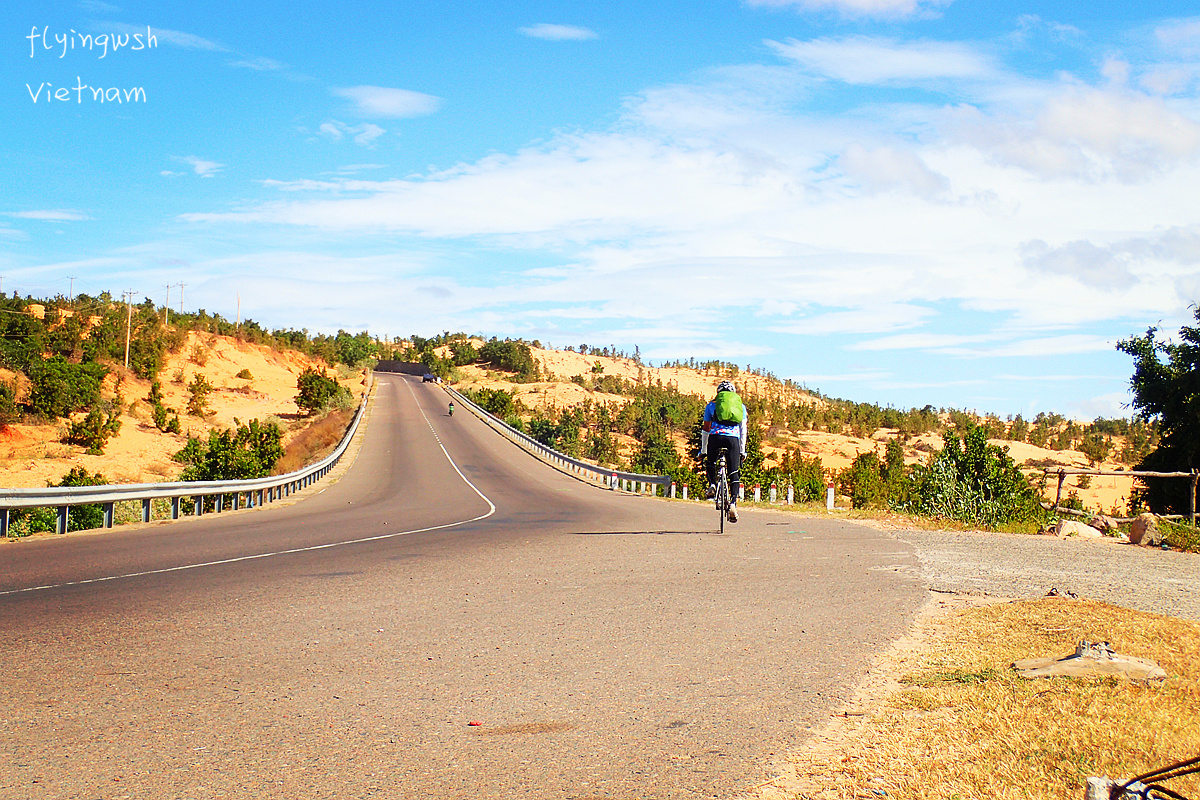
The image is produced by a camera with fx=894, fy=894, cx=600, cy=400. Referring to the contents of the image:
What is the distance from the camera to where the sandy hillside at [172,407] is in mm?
38906

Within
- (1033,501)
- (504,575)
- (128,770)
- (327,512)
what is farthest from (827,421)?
(128,770)

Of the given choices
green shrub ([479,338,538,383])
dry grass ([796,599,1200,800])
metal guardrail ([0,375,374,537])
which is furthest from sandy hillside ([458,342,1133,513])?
dry grass ([796,599,1200,800])

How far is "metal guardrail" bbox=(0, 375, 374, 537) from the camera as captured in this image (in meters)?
13.8

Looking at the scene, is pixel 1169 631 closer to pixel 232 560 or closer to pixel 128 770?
pixel 128 770

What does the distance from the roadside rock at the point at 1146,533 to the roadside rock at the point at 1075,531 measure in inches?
40.7

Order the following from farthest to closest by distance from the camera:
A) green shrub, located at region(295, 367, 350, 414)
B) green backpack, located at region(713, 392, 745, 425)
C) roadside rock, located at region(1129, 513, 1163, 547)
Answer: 1. green shrub, located at region(295, 367, 350, 414)
2. roadside rock, located at region(1129, 513, 1163, 547)
3. green backpack, located at region(713, 392, 745, 425)

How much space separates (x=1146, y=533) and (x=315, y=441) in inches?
1819

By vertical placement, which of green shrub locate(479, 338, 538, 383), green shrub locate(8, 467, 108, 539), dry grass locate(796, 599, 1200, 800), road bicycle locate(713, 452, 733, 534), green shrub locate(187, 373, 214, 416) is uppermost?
green shrub locate(479, 338, 538, 383)

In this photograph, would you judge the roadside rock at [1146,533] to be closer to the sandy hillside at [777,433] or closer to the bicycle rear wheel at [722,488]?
the sandy hillside at [777,433]

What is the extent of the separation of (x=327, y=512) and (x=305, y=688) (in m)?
16.1

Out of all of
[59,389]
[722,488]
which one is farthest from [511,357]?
[722,488]

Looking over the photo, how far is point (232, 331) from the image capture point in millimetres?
91125

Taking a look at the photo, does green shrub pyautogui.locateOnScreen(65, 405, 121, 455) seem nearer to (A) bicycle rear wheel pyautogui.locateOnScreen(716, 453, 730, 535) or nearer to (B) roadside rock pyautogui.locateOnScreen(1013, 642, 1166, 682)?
(A) bicycle rear wheel pyautogui.locateOnScreen(716, 453, 730, 535)

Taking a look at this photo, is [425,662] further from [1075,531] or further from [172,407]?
[172,407]
